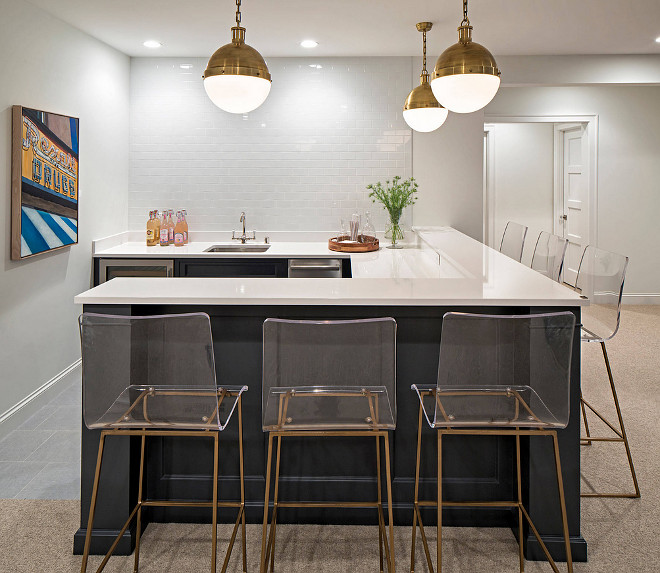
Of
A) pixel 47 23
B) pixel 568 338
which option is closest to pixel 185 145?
pixel 47 23

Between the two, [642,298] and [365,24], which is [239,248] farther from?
[642,298]

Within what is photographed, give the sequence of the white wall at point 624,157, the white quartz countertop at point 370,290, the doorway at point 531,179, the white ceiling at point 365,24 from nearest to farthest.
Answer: the white quartz countertop at point 370,290, the white ceiling at point 365,24, the white wall at point 624,157, the doorway at point 531,179

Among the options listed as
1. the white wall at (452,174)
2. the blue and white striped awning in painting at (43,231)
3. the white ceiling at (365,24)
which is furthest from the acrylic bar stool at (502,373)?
the white wall at (452,174)

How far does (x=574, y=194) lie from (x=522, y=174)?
2.38 feet

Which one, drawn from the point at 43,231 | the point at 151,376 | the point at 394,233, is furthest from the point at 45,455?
the point at 394,233

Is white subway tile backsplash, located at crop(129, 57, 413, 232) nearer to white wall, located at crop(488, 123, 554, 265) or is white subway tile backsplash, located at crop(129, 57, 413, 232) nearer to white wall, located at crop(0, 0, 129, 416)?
white wall, located at crop(0, 0, 129, 416)

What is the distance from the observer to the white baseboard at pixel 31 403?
148 inches

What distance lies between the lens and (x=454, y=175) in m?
5.77

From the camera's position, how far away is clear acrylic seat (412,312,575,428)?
2.16 meters

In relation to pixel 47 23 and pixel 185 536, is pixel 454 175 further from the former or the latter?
pixel 185 536

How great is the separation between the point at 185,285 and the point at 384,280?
2.76 ft

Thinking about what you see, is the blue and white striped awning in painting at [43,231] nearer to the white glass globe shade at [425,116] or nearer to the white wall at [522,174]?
the white glass globe shade at [425,116]

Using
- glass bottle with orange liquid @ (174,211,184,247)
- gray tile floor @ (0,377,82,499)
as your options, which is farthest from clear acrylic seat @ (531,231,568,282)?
glass bottle with orange liquid @ (174,211,184,247)

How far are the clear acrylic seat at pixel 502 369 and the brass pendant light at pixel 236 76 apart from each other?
1251mm
